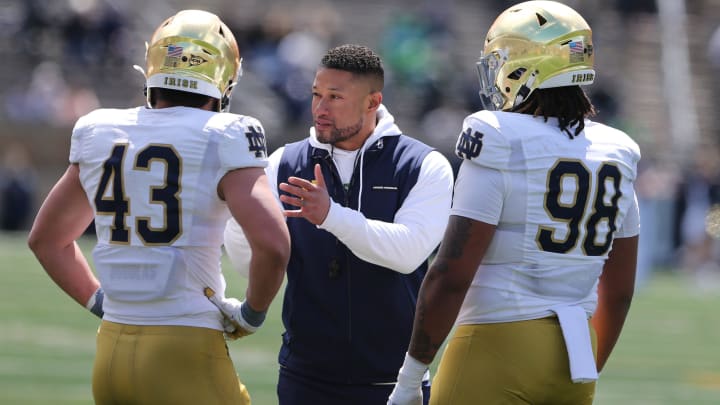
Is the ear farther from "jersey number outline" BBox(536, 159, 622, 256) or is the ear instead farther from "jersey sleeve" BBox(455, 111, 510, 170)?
"jersey number outline" BBox(536, 159, 622, 256)

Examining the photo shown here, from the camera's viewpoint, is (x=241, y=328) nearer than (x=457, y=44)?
Yes

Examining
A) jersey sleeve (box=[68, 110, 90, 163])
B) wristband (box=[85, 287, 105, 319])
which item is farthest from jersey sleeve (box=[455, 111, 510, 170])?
wristband (box=[85, 287, 105, 319])

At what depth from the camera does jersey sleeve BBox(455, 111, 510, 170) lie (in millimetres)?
3662

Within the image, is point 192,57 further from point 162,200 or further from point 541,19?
point 541,19

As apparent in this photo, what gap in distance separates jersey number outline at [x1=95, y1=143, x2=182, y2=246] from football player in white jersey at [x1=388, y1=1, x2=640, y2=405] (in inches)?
30.1

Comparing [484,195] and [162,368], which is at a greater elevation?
[484,195]

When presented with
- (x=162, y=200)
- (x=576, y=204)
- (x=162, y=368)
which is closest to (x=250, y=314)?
(x=162, y=368)

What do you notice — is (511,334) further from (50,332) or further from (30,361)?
(50,332)

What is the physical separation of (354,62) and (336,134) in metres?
0.27

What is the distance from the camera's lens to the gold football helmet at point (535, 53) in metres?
Result: 3.85

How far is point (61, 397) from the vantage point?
26.5 feet

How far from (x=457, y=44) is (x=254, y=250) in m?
20.1

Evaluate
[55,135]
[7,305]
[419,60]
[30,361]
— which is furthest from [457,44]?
[30,361]

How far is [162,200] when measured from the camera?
148 inches
